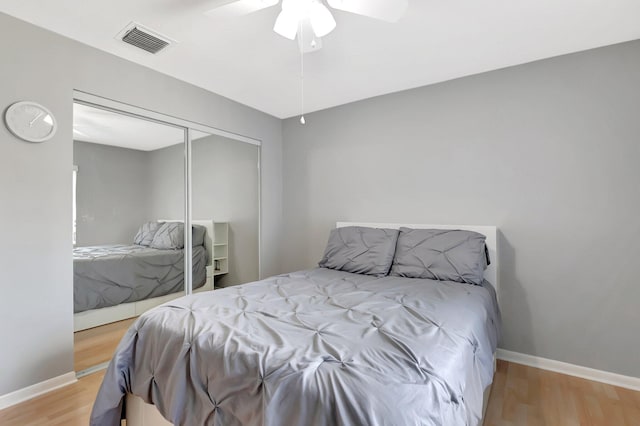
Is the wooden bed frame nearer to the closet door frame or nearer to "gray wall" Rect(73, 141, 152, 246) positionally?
the closet door frame

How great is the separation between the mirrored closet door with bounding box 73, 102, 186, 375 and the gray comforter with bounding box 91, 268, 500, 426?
1.09 meters

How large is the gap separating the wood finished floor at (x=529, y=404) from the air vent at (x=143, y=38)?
221 cm

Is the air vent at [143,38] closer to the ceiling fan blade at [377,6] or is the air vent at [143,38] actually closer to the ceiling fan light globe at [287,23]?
the ceiling fan light globe at [287,23]

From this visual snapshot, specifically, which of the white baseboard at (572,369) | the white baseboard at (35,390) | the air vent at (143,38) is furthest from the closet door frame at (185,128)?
the white baseboard at (572,369)

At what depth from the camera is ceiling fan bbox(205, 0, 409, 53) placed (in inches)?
57.0

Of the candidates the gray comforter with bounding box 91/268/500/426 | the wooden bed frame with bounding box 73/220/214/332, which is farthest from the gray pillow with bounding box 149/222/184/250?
the gray comforter with bounding box 91/268/500/426

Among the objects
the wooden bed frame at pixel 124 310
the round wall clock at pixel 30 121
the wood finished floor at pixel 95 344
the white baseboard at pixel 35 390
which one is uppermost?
the round wall clock at pixel 30 121

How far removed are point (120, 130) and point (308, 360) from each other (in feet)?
7.81

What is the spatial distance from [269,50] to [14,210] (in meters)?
1.93

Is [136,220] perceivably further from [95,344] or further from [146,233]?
[95,344]

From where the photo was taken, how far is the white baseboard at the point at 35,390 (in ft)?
6.02

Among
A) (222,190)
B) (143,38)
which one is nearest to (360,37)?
(143,38)

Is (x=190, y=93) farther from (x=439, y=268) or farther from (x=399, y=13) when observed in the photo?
(x=439, y=268)

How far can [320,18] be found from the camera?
1.58 meters
